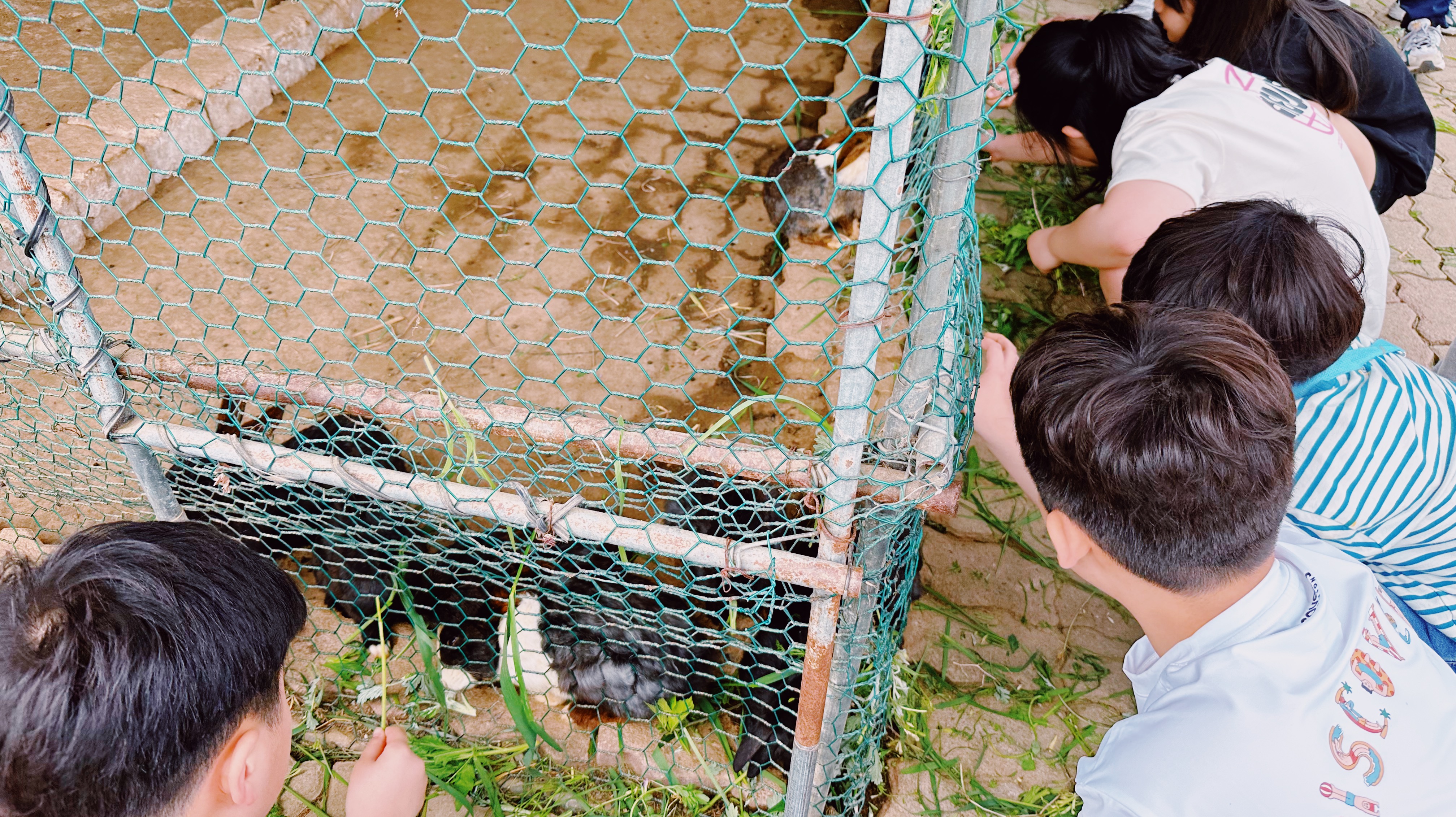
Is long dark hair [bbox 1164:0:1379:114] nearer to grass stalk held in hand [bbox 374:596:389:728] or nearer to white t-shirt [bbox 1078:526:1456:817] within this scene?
white t-shirt [bbox 1078:526:1456:817]

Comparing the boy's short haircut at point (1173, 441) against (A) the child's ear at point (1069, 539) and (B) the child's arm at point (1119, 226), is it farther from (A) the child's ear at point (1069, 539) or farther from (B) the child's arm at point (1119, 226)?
(B) the child's arm at point (1119, 226)

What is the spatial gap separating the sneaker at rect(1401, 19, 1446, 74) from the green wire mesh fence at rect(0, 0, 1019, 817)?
100.0 inches

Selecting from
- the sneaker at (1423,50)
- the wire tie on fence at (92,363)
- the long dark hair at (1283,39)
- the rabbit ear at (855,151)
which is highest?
the long dark hair at (1283,39)

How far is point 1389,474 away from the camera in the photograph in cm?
158

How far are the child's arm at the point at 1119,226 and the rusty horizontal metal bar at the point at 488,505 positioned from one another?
102 cm

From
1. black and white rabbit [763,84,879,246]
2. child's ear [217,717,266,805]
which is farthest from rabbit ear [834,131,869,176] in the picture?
child's ear [217,717,266,805]

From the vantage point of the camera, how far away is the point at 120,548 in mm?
1114

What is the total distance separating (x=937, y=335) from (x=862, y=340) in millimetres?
165

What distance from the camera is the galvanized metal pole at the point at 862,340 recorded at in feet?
3.06

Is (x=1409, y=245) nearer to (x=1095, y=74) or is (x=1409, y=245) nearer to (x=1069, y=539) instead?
(x=1095, y=74)

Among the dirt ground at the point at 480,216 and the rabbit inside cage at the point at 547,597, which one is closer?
the rabbit inside cage at the point at 547,597

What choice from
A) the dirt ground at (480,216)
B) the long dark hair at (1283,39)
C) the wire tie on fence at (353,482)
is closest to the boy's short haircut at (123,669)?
the wire tie on fence at (353,482)

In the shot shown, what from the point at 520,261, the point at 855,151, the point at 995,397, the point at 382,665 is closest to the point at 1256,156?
the point at 995,397

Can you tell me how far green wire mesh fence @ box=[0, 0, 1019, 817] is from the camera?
1365mm
